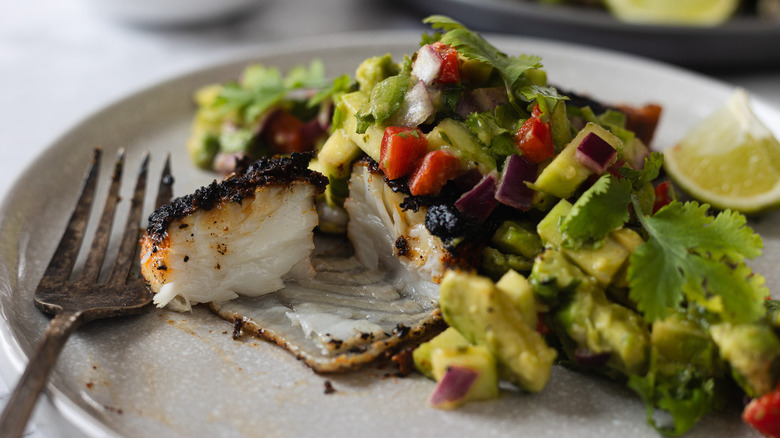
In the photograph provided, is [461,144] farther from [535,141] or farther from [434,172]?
[535,141]

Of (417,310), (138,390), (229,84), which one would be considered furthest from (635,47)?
(138,390)

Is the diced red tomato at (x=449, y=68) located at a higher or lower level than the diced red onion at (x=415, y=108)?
higher

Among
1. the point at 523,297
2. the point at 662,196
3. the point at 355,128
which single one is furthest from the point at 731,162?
the point at 355,128

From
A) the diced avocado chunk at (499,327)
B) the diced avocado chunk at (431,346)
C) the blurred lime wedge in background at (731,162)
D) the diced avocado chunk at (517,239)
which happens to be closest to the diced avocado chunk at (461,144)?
the diced avocado chunk at (517,239)

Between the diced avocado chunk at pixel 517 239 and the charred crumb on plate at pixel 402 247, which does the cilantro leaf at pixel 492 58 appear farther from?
the charred crumb on plate at pixel 402 247

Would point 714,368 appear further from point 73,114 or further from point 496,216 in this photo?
point 73,114

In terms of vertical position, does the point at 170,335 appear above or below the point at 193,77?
below

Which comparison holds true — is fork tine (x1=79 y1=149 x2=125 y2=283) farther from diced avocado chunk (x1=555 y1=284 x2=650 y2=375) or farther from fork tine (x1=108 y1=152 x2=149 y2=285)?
diced avocado chunk (x1=555 y1=284 x2=650 y2=375)
